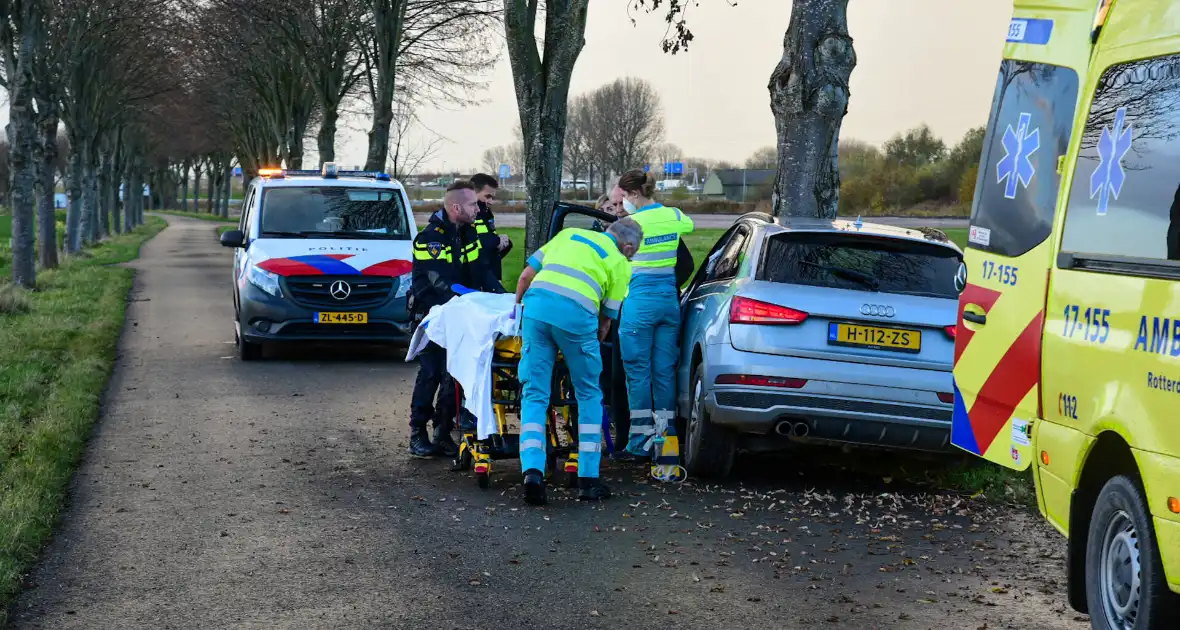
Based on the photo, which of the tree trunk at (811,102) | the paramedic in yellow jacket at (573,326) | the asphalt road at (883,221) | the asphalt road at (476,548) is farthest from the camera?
the asphalt road at (883,221)

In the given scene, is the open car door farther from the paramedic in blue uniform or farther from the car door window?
the car door window

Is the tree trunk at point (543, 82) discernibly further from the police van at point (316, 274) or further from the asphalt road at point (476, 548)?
the asphalt road at point (476, 548)

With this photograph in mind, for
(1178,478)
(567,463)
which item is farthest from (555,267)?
(1178,478)

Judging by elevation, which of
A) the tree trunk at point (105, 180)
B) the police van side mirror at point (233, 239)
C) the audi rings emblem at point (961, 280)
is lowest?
the tree trunk at point (105, 180)

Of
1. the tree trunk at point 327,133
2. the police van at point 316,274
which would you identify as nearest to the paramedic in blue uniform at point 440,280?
the police van at point 316,274

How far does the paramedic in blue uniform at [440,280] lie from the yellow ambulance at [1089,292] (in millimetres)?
3999

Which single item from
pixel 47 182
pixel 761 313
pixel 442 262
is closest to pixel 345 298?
pixel 442 262

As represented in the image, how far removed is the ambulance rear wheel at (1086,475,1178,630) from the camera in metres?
4.25

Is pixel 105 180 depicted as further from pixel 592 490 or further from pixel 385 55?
pixel 592 490

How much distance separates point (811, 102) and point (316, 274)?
17.7 ft

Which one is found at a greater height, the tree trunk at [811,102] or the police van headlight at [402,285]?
the tree trunk at [811,102]

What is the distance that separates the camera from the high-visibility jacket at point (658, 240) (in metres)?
8.77

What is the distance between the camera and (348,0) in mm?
29141

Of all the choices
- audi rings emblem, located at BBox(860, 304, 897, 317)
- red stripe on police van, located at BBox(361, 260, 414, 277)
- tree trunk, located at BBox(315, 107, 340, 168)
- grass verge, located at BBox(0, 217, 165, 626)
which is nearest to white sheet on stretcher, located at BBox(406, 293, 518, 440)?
audi rings emblem, located at BBox(860, 304, 897, 317)
